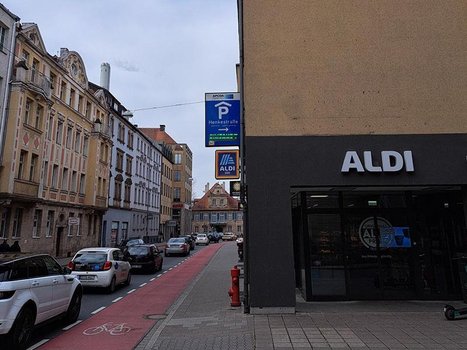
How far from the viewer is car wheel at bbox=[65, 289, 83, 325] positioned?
9047mm

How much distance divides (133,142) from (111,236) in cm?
1342

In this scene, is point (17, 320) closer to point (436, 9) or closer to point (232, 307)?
point (232, 307)

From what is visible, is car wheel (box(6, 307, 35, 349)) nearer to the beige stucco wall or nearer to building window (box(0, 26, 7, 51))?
the beige stucco wall

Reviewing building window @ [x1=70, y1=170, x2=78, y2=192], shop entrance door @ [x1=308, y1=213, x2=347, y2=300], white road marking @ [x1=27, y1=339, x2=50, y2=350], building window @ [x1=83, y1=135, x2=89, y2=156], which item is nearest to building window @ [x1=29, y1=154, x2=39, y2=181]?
building window @ [x1=70, y1=170, x2=78, y2=192]

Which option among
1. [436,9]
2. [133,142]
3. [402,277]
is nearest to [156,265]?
[402,277]

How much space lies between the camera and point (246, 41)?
1027 cm

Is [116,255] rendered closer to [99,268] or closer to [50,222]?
[99,268]

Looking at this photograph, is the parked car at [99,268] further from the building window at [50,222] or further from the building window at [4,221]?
the building window at [50,222]

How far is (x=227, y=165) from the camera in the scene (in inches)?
425

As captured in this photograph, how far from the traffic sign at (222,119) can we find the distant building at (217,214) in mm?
78715

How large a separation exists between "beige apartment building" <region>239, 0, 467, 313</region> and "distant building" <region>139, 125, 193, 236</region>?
212ft

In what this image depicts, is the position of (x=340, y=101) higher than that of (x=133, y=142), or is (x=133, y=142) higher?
(x=133, y=142)

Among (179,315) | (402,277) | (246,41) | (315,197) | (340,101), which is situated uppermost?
(246,41)

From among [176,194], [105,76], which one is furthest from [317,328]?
[176,194]
